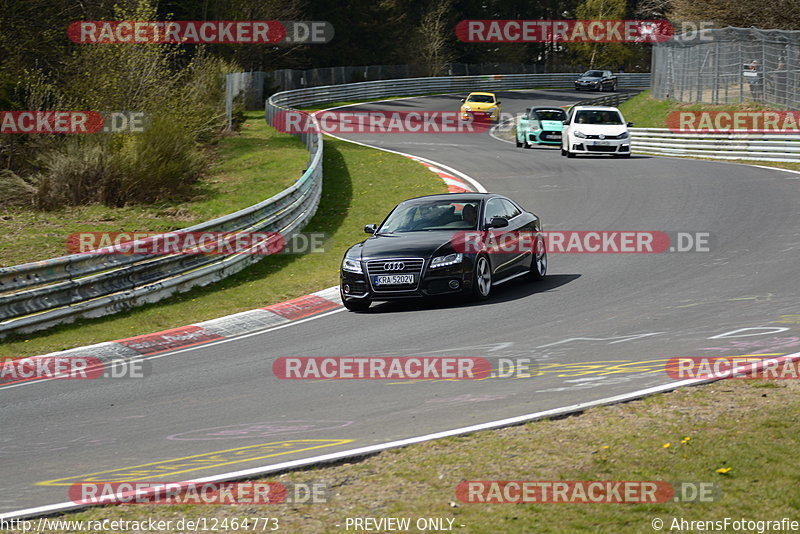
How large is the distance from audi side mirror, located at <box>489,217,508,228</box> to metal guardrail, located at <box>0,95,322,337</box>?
5187 millimetres

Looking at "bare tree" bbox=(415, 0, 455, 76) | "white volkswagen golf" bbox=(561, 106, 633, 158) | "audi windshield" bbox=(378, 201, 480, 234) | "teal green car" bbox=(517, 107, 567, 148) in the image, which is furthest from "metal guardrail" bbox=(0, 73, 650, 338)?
"bare tree" bbox=(415, 0, 455, 76)

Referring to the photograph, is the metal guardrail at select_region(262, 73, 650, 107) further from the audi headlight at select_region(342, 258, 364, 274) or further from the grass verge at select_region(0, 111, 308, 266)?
the audi headlight at select_region(342, 258, 364, 274)

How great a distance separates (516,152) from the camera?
34.2 m

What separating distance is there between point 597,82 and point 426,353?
6836 centimetres

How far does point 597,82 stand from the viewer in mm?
75500

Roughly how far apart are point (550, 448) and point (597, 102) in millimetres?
43665

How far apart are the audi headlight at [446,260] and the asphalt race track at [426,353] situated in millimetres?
594

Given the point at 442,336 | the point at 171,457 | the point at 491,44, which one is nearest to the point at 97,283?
the point at 442,336

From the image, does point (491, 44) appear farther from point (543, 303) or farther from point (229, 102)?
point (543, 303)

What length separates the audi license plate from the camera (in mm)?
12891

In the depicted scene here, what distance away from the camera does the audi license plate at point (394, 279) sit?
1289cm

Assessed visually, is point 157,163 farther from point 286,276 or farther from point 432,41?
point 432,41

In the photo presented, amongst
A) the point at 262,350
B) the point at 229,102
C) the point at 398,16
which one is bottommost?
the point at 262,350

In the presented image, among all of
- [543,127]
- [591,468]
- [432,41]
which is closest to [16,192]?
[543,127]
